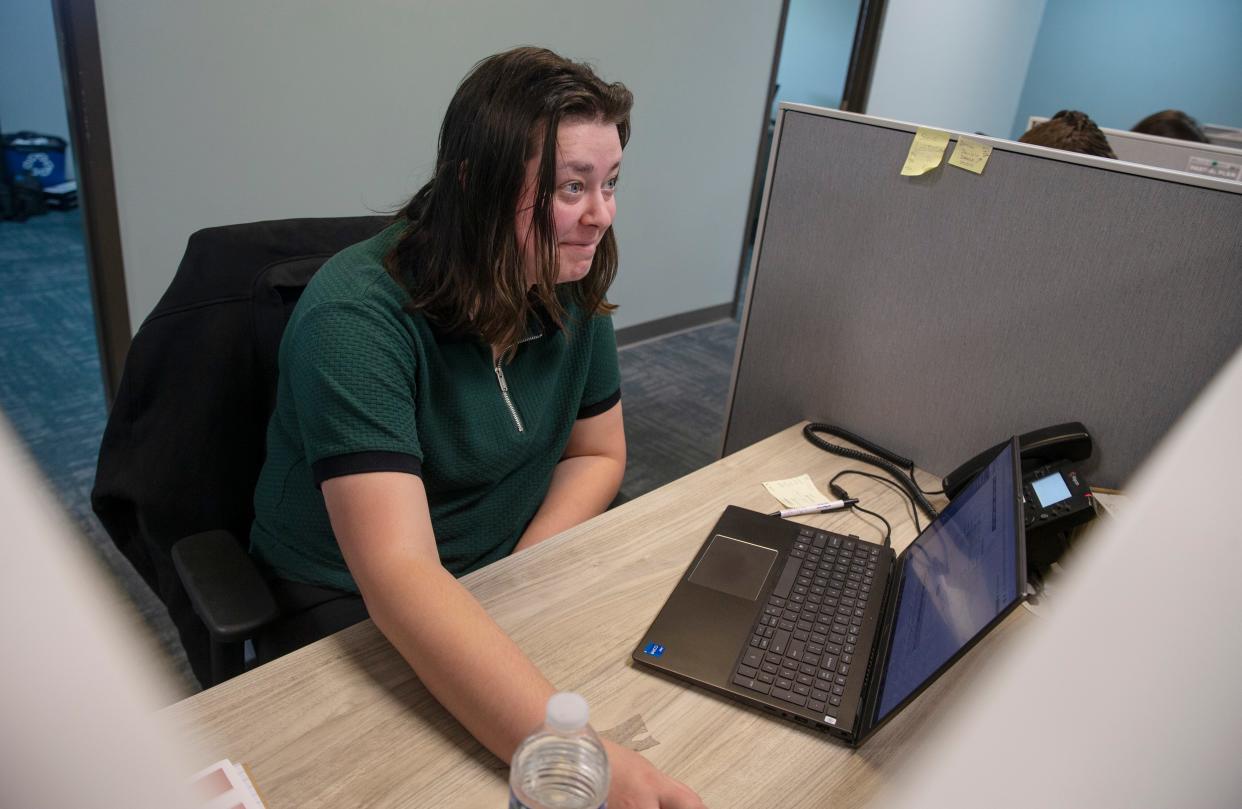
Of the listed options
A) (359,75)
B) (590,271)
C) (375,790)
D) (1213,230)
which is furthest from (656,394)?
(375,790)

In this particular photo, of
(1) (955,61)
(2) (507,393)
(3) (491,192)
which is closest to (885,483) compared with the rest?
(2) (507,393)

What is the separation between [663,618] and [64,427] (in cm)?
207

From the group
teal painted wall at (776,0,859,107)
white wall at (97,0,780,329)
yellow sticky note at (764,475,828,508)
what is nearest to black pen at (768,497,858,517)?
yellow sticky note at (764,475,828,508)

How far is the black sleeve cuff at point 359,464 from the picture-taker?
2.86ft

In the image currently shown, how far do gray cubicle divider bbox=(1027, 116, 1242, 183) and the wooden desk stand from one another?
1960 mm

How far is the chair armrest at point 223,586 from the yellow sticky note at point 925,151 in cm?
106

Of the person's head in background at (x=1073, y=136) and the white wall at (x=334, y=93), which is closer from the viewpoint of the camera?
the person's head in background at (x=1073, y=136)

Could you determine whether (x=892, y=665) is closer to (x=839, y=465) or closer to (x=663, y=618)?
(x=663, y=618)

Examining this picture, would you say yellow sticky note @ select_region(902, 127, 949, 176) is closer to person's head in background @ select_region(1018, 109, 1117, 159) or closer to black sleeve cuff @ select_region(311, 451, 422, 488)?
person's head in background @ select_region(1018, 109, 1117, 159)

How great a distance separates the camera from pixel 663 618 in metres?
0.95

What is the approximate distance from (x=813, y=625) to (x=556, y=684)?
11.9 inches

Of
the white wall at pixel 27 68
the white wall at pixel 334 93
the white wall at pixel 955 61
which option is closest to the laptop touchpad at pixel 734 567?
the white wall at pixel 334 93

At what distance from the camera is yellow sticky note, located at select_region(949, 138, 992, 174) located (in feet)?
3.96

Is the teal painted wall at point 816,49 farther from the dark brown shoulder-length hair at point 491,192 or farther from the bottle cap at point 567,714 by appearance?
the bottle cap at point 567,714
